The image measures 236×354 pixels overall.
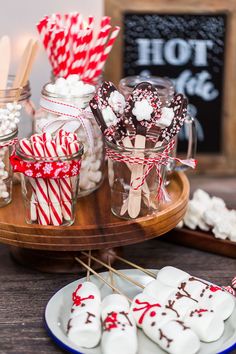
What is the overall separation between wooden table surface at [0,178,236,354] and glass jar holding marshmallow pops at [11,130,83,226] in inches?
5.6

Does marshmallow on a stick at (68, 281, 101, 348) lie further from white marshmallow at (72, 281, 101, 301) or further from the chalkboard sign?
the chalkboard sign

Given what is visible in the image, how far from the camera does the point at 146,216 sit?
128cm

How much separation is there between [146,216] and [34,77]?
2.16 ft

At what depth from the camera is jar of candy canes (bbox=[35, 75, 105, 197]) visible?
→ 1305 millimetres

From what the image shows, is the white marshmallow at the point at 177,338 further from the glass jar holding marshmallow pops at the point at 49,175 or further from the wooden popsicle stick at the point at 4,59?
the wooden popsicle stick at the point at 4,59

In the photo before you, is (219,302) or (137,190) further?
(137,190)

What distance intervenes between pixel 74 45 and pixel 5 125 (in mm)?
233

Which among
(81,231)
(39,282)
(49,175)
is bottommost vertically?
(39,282)

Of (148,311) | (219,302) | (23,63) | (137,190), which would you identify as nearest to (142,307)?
(148,311)

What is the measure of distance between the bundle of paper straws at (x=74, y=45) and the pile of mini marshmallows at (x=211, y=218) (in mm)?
351

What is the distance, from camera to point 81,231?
1236 mm

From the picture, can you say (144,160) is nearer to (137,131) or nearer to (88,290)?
(137,131)

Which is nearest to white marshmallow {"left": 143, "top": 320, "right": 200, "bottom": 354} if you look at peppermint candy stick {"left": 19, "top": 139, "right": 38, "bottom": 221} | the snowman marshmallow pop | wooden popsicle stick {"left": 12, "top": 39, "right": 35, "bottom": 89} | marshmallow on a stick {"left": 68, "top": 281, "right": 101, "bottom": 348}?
the snowman marshmallow pop

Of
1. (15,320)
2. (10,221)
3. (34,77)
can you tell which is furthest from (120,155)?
(34,77)
